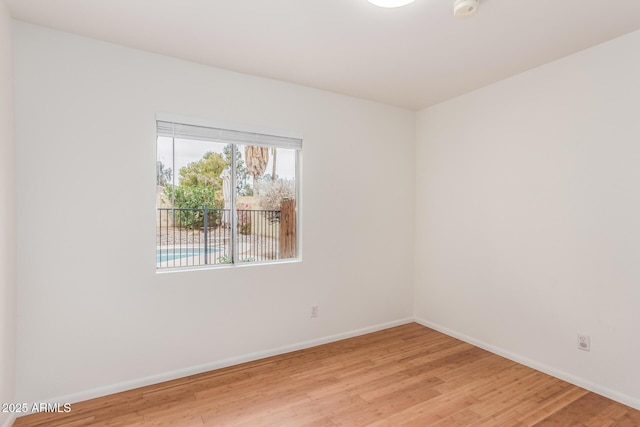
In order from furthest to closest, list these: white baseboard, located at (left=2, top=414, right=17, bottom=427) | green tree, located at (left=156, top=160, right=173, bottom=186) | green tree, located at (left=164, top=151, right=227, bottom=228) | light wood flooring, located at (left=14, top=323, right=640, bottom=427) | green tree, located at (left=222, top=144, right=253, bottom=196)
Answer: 1. green tree, located at (left=222, top=144, right=253, bottom=196)
2. green tree, located at (left=164, top=151, right=227, bottom=228)
3. green tree, located at (left=156, top=160, right=173, bottom=186)
4. light wood flooring, located at (left=14, top=323, right=640, bottom=427)
5. white baseboard, located at (left=2, top=414, right=17, bottom=427)

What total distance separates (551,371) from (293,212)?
105 inches

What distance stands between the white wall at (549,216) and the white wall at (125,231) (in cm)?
134

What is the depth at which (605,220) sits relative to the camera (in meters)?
2.40

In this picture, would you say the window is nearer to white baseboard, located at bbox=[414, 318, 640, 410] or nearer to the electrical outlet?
white baseboard, located at bbox=[414, 318, 640, 410]

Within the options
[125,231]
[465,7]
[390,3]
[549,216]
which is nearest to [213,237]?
[125,231]

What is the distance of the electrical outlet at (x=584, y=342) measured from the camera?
2486 millimetres

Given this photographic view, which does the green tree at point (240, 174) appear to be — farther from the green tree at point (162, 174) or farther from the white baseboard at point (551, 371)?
the white baseboard at point (551, 371)

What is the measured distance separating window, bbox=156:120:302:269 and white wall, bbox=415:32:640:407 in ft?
5.98

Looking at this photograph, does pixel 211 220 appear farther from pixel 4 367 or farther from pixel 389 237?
pixel 389 237

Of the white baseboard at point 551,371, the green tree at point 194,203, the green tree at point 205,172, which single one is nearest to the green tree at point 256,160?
the green tree at point 205,172

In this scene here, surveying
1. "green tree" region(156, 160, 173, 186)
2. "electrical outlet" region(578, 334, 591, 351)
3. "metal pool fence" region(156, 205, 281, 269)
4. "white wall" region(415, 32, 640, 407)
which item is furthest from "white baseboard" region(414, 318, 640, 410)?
"green tree" region(156, 160, 173, 186)

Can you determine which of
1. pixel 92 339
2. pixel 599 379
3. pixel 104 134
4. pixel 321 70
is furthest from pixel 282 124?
pixel 599 379

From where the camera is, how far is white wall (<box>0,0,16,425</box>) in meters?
1.89

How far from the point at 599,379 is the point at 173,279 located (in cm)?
342
